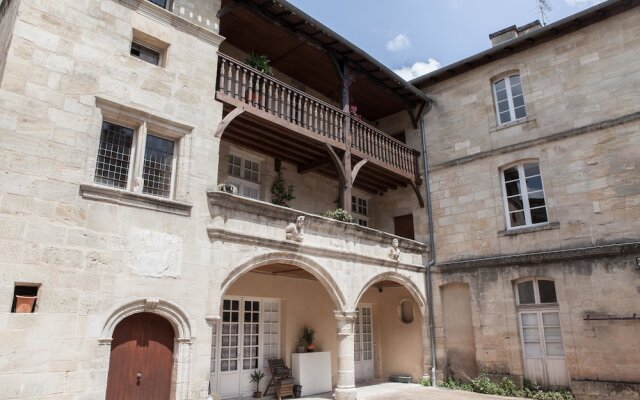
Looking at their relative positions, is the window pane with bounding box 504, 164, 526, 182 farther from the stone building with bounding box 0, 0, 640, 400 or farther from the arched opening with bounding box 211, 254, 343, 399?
the arched opening with bounding box 211, 254, 343, 399

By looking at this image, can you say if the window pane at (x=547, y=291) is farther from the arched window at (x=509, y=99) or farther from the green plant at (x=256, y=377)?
the green plant at (x=256, y=377)

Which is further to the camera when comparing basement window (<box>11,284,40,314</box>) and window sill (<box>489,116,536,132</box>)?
window sill (<box>489,116,536,132</box>)

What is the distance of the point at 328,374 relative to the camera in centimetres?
1065

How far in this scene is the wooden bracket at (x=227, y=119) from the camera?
313 inches

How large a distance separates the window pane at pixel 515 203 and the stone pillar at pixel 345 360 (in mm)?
4925

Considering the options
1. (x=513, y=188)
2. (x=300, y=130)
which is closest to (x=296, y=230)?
(x=300, y=130)

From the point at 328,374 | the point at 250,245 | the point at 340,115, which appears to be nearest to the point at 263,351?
the point at 328,374

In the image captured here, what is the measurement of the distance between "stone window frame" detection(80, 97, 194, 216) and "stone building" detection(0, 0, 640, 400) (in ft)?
0.09

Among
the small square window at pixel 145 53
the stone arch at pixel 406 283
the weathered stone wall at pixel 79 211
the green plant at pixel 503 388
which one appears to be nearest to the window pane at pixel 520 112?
the stone arch at pixel 406 283

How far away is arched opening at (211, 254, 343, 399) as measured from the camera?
931 cm

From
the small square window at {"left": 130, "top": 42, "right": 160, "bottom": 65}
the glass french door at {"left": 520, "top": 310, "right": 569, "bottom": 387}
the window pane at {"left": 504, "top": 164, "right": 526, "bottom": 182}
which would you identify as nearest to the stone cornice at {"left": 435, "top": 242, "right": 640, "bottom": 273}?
the glass french door at {"left": 520, "top": 310, "right": 569, "bottom": 387}

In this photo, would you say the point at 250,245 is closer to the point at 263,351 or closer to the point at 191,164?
the point at 191,164

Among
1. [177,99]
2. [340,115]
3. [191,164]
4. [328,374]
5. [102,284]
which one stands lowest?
[328,374]

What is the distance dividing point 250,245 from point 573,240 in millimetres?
7135
